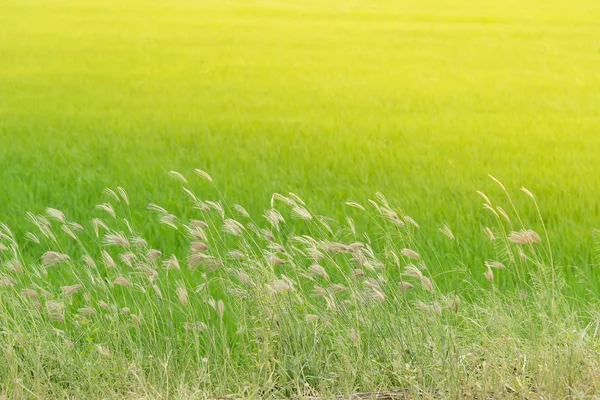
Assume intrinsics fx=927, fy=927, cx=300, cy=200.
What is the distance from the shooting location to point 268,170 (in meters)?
8.12

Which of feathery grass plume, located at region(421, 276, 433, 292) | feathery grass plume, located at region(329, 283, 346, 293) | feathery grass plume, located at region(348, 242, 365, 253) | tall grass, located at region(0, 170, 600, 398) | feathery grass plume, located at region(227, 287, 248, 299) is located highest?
feathery grass plume, located at region(348, 242, 365, 253)

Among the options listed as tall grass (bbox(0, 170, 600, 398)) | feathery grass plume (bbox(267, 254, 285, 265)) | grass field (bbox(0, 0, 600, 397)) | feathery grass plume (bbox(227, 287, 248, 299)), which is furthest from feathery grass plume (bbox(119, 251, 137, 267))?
feathery grass plume (bbox(267, 254, 285, 265))

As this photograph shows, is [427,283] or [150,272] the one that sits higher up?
[427,283]

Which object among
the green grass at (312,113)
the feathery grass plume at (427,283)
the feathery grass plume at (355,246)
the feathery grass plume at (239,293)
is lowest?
the green grass at (312,113)

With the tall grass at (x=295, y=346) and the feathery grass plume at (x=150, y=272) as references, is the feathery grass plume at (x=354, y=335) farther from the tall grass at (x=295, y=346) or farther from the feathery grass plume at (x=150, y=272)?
the feathery grass plume at (x=150, y=272)

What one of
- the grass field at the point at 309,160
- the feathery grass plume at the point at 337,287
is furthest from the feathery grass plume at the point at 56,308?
the feathery grass plume at the point at 337,287

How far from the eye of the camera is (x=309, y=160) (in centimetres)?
850

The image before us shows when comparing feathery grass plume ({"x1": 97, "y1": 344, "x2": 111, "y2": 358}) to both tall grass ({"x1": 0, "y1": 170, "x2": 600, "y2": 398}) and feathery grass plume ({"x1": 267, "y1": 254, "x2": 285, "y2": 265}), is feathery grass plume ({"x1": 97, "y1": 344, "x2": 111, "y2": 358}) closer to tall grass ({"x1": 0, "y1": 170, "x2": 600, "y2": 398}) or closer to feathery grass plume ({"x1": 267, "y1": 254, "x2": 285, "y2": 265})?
tall grass ({"x1": 0, "y1": 170, "x2": 600, "y2": 398})

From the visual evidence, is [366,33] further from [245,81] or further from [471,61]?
[245,81]

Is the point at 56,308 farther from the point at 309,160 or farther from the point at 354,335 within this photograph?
the point at 309,160

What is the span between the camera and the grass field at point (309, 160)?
144 inches

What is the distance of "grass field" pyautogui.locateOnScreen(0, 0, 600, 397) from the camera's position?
12.0 ft

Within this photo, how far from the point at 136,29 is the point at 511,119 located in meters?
13.4

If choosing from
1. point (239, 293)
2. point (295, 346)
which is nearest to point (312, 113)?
point (239, 293)
